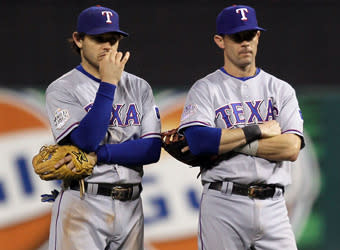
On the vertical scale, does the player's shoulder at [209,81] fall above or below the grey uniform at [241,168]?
above

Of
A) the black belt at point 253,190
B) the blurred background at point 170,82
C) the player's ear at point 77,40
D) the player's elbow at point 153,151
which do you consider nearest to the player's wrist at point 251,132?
the black belt at point 253,190

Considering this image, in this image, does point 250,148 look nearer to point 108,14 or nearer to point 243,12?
point 243,12

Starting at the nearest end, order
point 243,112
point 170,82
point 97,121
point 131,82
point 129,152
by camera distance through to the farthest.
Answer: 1. point 97,121
2. point 129,152
3. point 243,112
4. point 131,82
5. point 170,82

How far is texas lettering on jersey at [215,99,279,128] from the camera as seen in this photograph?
3252mm

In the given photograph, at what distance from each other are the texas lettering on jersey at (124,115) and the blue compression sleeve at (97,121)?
15 centimetres

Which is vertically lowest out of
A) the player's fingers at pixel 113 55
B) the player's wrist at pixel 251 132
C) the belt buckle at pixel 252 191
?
the belt buckle at pixel 252 191

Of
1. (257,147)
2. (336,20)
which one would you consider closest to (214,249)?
(257,147)

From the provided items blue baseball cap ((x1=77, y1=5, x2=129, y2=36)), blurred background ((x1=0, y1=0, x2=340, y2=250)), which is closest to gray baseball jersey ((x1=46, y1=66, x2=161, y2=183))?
blue baseball cap ((x1=77, y1=5, x2=129, y2=36))

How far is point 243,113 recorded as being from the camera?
3.27 m

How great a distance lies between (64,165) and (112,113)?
0.34 m

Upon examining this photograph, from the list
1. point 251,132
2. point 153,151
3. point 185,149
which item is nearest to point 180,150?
point 185,149

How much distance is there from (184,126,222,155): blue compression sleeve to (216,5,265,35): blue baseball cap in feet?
1.65

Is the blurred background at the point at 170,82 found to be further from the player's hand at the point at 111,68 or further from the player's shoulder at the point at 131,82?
the player's hand at the point at 111,68

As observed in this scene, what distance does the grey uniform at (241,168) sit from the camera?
3.21m
